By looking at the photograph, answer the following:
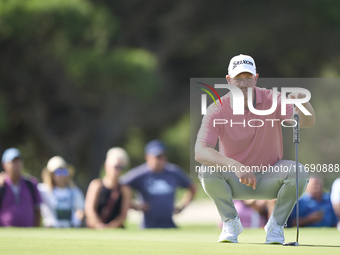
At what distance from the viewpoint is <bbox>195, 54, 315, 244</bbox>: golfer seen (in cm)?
505

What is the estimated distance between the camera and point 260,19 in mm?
15461

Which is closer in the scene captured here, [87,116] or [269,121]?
[269,121]

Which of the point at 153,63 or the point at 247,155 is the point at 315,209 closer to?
the point at 247,155

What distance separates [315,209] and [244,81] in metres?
3.85

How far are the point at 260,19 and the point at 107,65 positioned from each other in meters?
4.27

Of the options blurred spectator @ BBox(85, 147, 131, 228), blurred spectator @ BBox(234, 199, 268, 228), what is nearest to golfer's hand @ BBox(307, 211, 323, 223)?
blurred spectator @ BBox(234, 199, 268, 228)

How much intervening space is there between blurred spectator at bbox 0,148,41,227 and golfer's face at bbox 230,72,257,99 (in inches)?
156

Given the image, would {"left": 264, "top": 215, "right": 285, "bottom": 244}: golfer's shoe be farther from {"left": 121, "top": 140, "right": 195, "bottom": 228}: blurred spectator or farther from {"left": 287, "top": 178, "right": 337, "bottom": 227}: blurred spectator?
{"left": 121, "top": 140, "right": 195, "bottom": 228}: blurred spectator

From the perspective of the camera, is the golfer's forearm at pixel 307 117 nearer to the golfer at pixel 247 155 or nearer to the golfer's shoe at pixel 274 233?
the golfer at pixel 247 155

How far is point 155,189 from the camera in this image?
8938 millimetres

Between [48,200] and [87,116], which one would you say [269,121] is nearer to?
[48,200]

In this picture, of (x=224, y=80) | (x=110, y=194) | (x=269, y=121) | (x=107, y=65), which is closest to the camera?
(x=269, y=121)

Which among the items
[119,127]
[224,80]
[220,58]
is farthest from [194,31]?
[224,80]

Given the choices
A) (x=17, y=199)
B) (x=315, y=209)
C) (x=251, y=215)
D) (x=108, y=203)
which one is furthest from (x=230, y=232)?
(x=17, y=199)
